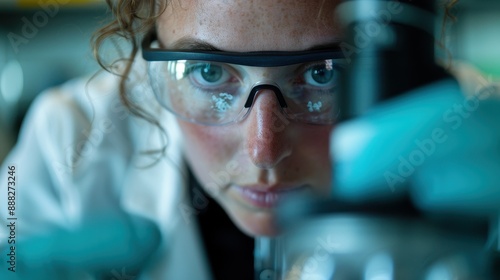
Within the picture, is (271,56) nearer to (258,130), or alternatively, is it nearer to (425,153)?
(258,130)

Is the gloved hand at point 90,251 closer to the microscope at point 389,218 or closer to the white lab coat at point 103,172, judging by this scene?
the white lab coat at point 103,172

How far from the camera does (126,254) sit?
0.90 meters

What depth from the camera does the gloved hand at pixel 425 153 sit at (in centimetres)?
50

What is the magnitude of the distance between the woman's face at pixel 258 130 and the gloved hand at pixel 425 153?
0.11m

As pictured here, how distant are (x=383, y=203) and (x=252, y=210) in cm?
30

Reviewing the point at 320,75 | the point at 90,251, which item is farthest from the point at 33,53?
the point at 320,75

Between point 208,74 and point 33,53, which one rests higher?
point 208,74

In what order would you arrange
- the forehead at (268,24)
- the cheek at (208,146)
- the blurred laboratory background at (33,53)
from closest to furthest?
the forehead at (268,24)
the cheek at (208,146)
the blurred laboratory background at (33,53)

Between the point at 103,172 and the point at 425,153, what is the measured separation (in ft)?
2.15

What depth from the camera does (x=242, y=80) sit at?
65cm

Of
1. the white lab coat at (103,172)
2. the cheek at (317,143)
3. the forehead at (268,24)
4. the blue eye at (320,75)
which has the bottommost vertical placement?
the white lab coat at (103,172)

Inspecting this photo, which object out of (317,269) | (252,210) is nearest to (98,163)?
(252,210)

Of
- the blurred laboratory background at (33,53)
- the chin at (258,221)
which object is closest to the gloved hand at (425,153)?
the chin at (258,221)

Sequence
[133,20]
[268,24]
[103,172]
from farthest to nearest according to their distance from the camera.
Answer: [103,172] → [133,20] → [268,24]
